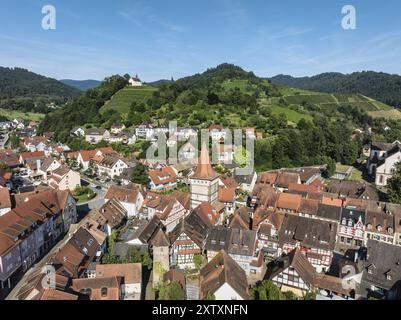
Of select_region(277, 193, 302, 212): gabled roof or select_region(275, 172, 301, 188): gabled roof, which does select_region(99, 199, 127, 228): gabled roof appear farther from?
select_region(275, 172, 301, 188): gabled roof

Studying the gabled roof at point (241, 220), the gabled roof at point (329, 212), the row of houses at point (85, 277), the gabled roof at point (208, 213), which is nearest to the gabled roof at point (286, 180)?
the gabled roof at point (329, 212)

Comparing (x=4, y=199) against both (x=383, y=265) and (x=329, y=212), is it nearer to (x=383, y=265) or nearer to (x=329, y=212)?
(x=329, y=212)

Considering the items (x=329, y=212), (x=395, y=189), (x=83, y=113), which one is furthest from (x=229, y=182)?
(x=83, y=113)

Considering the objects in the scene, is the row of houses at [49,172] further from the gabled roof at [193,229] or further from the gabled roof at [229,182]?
the gabled roof at [193,229]

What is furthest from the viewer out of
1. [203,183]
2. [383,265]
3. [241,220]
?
[203,183]

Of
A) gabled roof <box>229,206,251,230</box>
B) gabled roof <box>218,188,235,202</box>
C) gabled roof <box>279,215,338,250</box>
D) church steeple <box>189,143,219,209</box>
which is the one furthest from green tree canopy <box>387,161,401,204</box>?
church steeple <box>189,143,219,209</box>

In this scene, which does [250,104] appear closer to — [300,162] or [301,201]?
[300,162]
